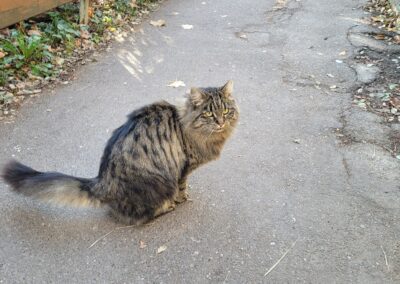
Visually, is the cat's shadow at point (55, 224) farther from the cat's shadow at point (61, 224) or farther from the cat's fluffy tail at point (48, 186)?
the cat's fluffy tail at point (48, 186)

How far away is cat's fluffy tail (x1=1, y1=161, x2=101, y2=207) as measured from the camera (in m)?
2.77

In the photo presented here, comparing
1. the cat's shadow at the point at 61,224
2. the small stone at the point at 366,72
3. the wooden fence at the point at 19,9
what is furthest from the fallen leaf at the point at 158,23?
the cat's shadow at the point at 61,224

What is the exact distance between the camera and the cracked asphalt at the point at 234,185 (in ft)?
9.14

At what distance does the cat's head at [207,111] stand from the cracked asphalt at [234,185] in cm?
78

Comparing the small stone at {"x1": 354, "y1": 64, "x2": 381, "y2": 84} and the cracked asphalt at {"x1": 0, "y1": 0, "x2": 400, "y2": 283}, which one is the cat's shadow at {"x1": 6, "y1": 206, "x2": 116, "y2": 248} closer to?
the cracked asphalt at {"x1": 0, "y1": 0, "x2": 400, "y2": 283}

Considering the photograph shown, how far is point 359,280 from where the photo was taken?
269 cm

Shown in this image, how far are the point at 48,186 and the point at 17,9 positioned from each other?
10.5ft

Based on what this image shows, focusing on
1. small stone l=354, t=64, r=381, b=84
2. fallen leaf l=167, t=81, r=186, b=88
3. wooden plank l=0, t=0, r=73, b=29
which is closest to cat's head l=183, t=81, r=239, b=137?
fallen leaf l=167, t=81, r=186, b=88

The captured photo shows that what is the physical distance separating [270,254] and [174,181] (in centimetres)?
95

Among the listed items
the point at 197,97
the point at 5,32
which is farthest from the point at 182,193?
the point at 5,32

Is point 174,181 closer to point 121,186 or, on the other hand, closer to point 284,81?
point 121,186

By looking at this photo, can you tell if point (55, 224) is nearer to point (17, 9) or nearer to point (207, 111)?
point (207, 111)

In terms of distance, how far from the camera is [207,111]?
9.67 feet

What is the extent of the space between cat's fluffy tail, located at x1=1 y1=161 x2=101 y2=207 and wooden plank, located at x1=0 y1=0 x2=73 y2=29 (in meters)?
2.75
